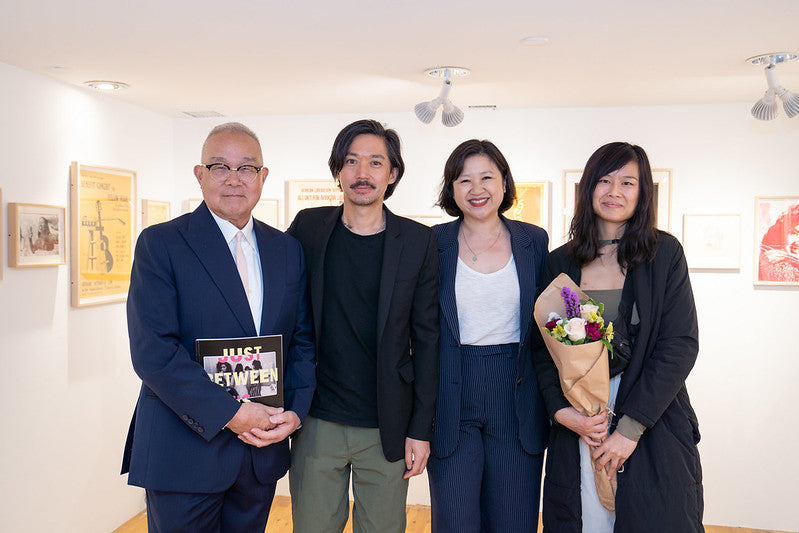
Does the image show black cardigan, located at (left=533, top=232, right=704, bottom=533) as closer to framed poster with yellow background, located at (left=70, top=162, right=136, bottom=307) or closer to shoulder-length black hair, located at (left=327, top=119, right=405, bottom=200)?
shoulder-length black hair, located at (left=327, top=119, right=405, bottom=200)

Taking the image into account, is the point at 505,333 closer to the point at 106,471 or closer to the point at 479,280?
the point at 479,280

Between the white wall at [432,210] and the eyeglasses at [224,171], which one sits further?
the white wall at [432,210]

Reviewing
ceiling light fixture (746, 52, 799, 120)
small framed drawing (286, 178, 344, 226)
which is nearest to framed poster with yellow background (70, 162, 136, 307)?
small framed drawing (286, 178, 344, 226)

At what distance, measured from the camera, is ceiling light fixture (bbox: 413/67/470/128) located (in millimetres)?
3340

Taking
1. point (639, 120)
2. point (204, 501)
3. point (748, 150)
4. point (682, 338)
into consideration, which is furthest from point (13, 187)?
point (748, 150)

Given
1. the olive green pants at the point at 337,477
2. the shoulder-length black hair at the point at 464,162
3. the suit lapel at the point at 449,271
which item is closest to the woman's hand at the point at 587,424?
the suit lapel at the point at 449,271

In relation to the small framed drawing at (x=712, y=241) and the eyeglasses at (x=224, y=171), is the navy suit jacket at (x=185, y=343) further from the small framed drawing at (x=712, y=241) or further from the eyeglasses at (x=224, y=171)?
the small framed drawing at (x=712, y=241)

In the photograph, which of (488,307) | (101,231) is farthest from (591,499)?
(101,231)

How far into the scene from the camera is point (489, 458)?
2268mm

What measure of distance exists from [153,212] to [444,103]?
2.24m

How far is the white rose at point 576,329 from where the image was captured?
6.47 feet

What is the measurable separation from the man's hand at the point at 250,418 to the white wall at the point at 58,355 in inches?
77.4

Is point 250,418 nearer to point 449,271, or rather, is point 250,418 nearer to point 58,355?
point 449,271

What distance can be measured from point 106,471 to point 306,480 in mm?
2443
